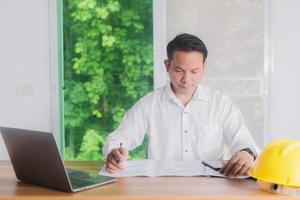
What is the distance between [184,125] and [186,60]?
0.33m

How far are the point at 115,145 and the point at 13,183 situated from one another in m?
0.45

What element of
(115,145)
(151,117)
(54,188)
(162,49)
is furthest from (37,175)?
(162,49)

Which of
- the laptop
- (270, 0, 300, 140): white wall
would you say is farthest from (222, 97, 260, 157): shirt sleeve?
(270, 0, 300, 140): white wall

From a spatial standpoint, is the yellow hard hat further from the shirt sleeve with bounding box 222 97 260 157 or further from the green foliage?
the green foliage

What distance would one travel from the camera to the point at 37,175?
1.24m

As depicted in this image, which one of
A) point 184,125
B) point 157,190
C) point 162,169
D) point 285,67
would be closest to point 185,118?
point 184,125

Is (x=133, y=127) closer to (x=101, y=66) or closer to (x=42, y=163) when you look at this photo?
(x=42, y=163)

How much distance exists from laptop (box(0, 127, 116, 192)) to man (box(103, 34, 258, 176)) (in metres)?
0.48

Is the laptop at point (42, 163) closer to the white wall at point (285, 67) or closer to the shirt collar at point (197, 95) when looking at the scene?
the shirt collar at point (197, 95)

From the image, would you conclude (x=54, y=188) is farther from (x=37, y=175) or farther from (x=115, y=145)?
(x=115, y=145)

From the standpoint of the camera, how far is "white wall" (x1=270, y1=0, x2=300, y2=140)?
139 inches

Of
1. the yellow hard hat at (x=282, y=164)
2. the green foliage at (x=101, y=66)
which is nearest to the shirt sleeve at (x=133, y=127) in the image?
the yellow hard hat at (x=282, y=164)

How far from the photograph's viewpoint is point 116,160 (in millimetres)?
1452

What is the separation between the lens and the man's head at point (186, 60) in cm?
176
